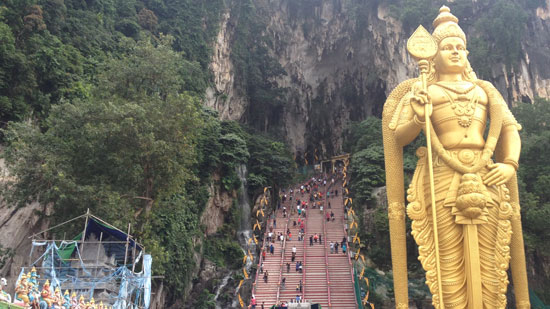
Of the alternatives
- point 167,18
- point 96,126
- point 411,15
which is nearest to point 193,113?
point 96,126

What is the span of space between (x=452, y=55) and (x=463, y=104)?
0.92 meters

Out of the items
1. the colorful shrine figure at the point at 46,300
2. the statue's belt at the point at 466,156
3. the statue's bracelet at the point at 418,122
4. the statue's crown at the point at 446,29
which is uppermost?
the statue's crown at the point at 446,29

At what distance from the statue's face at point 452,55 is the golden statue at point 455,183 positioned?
0.02 meters

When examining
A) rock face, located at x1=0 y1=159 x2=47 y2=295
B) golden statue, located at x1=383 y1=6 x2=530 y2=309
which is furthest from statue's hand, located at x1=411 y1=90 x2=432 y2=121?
rock face, located at x1=0 y1=159 x2=47 y2=295

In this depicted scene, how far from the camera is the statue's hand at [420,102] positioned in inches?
271

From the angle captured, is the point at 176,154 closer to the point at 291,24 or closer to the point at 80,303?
the point at 80,303

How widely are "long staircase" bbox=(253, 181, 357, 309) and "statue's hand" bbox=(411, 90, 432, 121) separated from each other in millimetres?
7818

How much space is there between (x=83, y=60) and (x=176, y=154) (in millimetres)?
6492

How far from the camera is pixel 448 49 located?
766 cm

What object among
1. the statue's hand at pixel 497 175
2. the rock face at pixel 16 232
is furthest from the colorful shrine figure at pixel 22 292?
the statue's hand at pixel 497 175

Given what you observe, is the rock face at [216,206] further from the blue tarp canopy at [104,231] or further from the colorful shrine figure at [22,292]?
the colorful shrine figure at [22,292]

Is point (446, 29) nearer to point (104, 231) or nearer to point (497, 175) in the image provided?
point (497, 175)

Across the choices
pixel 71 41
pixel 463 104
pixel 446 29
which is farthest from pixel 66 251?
pixel 71 41

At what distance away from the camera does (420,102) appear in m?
6.90
